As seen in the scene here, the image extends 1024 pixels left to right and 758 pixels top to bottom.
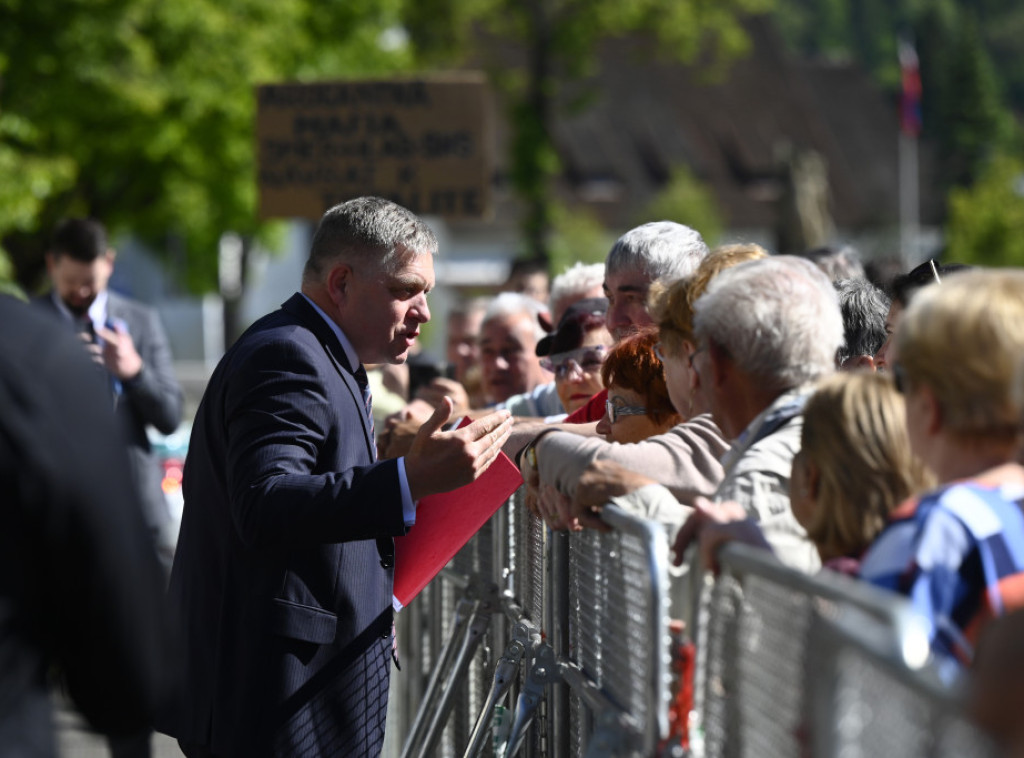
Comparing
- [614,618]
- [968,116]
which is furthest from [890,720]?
[968,116]

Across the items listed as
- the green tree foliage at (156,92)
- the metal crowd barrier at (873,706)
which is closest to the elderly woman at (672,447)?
the metal crowd barrier at (873,706)

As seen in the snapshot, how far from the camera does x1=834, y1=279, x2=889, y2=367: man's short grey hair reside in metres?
4.55

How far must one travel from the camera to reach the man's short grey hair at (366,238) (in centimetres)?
378

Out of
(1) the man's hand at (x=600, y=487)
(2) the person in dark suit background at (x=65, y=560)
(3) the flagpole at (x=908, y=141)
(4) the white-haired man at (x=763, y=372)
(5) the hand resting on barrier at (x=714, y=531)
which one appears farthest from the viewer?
(3) the flagpole at (x=908, y=141)

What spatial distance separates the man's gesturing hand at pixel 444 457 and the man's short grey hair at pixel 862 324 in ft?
4.84

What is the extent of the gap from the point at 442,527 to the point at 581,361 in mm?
1451

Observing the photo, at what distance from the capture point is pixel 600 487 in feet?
10.3

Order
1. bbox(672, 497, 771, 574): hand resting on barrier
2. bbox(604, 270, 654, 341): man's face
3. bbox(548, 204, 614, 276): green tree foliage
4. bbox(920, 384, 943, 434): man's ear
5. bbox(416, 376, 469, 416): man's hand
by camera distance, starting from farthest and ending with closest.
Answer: bbox(548, 204, 614, 276): green tree foliage
bbox(416, 376, 469, 416): man's hand
bbox(604, 270, 654, 341): man's face
bbox(672, 497, 771, 574): hand resting on barrier
bbox(920, 384, 943, 434): man's ear

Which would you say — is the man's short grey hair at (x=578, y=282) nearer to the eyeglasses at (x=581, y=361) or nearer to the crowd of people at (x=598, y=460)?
the eyeglasses at (x=581, y=361)

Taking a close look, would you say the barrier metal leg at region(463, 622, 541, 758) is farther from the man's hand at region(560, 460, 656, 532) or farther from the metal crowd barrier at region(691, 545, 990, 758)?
the metal crowd barrier at region(691, 545, 990, 758)

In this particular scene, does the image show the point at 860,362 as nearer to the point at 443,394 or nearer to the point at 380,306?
the point at 380,306

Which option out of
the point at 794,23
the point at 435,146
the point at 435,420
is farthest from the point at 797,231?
the point at 794,23

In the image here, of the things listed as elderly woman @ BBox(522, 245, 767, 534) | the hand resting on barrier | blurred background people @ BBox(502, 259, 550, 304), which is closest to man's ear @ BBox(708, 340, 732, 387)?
elderly woman @ BBox(522, 245, 767, 534)

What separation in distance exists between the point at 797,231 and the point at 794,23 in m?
93.9
